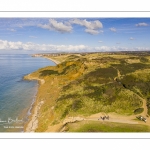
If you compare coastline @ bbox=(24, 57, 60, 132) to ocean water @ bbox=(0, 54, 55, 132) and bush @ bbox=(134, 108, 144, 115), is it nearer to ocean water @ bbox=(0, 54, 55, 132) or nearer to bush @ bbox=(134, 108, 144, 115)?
ocean water @ bbox=(0, 54, 55, 132)

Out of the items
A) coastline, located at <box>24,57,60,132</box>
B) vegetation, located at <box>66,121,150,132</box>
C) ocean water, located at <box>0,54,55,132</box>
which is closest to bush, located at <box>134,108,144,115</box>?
vegetation, located at <box>66,121,150,132</box>

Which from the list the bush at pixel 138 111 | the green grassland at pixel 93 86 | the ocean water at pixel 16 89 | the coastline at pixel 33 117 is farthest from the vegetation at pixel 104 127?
the ocean water at pixel 16 89

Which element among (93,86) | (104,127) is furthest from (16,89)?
(104,127)

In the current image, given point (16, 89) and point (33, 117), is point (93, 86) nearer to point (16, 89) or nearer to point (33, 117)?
point (33, 117)

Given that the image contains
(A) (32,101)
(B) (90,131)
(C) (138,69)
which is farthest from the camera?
(C) (138,69)
